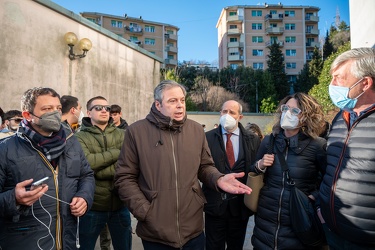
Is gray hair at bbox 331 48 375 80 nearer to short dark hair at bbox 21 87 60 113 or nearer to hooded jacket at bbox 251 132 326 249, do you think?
hooded jacket at bbox 251 132 326 249

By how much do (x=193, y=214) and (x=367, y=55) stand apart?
191 centimetres

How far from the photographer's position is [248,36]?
194 feet

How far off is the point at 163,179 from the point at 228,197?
4.47 feet

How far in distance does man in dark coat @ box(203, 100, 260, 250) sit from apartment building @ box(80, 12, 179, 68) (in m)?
55.0

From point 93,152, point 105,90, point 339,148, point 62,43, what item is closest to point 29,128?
point 93,152

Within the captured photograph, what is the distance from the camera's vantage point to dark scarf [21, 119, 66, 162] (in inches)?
98.8

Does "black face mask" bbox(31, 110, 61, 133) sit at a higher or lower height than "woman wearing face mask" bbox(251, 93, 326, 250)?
higher

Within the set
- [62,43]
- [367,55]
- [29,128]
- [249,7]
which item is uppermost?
[249,7]

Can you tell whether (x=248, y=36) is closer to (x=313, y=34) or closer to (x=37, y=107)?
(x=313, y=34)

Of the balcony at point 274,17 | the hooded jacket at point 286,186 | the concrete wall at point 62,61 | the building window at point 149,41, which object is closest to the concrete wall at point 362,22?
the hooded jacket at point 286,186

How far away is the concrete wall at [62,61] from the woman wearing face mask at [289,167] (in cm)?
609

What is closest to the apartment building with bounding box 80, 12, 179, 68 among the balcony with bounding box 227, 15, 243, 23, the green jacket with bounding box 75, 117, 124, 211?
the balcony with bounding box 227, 15, 243, 23

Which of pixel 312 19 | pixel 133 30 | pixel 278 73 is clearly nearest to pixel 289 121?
pixel 278 73

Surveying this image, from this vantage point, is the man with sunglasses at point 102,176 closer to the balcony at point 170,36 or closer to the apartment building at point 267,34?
the apartment building at point 267,34
